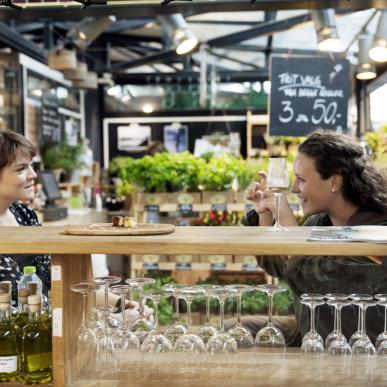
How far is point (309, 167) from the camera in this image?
273cm

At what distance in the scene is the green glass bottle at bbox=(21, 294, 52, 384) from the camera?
191 centimetres

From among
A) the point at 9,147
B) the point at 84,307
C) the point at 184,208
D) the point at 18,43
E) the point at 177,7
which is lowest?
the point at 84,307

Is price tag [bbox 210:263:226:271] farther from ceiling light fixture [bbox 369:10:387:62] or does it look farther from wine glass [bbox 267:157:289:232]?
ceiling light fixture [bbox 369:10:387:62]

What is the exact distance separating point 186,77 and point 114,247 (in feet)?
38.7

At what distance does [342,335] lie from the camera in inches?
74.5

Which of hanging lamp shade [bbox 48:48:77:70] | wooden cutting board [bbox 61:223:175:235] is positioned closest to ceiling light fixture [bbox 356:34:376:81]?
hanging lamp shade [bbox 48:48:77:70]

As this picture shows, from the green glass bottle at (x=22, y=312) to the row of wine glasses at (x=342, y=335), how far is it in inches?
33.2

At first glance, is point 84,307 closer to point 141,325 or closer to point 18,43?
point 141,325

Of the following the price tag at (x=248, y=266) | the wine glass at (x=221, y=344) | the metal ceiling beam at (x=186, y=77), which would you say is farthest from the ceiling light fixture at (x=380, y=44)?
the metal ceiling beam at (x=186, y=77)

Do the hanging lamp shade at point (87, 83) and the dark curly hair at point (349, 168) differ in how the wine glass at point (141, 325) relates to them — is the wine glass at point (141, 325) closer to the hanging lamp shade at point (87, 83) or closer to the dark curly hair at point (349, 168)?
the dark curly hair at point (349, 168)

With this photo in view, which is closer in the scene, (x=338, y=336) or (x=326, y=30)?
(x=338, y=336)

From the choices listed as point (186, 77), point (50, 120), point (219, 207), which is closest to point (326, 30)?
point (219, 207)

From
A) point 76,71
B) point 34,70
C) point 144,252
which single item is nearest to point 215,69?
point 34,70

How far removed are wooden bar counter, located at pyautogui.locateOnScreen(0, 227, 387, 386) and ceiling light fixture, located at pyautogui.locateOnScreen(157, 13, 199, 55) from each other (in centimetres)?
433
